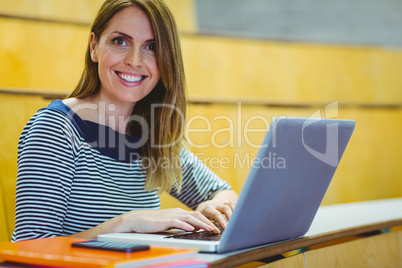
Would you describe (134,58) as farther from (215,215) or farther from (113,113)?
(215,215)

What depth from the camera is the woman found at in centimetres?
54

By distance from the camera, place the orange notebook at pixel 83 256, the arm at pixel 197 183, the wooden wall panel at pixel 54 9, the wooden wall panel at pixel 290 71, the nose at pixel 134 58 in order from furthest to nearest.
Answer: the wooden wall panel at pixel 290 71
the wooden wall panel at pixel 54 9
the arm at pixel 197 183
the nose at pixel 134 58
the orange notebook at pixel 83 256

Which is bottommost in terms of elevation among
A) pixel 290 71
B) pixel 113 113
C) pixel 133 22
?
pixel 113 113

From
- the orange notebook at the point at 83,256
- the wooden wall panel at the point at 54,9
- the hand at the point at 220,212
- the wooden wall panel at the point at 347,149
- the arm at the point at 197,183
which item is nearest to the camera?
the orange notebook at the point at 83,256

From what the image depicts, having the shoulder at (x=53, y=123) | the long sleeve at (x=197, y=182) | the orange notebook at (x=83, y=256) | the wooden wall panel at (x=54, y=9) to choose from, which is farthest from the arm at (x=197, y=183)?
the wooden wall panel at (x=54, y=9)

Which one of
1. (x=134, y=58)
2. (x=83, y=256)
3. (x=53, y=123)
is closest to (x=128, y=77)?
(x=134, y=58)

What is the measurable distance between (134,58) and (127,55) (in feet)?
0.05

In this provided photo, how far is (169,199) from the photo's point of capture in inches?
31.8

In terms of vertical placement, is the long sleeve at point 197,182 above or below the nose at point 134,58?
below

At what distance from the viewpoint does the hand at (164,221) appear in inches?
19.4

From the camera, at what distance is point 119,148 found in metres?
0.67

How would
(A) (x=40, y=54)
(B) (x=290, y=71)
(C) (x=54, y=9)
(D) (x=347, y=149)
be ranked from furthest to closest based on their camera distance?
(B) (x=290, y=71) → (D) (x=347, y=149) → (C) (x=54, y=9) → (A) (x=40, y=54)

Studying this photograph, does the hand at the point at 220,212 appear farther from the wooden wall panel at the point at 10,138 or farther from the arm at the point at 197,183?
the wooden wall panel at the point at 10,138

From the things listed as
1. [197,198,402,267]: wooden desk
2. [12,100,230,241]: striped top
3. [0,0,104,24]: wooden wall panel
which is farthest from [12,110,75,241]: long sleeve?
[0,0,104,24]: wooden wall panel
